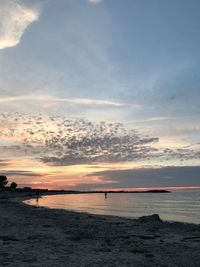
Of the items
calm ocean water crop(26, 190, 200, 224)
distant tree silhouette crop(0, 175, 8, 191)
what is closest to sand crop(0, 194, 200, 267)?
calm ocean water crop(26, 190, 200, 224)

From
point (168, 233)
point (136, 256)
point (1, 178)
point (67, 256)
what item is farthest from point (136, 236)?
point (1, 178)

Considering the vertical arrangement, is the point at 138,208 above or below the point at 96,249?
above

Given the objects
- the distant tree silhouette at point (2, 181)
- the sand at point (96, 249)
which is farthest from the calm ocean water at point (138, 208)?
the distant tree silhouette at point (2, 181)

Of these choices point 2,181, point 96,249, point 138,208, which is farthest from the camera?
point 2,181

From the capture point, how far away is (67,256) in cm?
1681

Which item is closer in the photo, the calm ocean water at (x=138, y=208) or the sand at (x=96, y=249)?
the sand at (x=96, y=249)

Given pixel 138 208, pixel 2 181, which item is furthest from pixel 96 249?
pixel 2 181

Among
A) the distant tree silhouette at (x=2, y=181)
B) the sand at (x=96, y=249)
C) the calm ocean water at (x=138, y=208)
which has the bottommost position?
the sand at (x=96, y=249)

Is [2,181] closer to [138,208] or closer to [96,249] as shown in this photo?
[138,208]

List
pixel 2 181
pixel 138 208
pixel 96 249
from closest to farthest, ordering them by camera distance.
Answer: pixel 96 249 < pixel 138 208 < pixel 2 181

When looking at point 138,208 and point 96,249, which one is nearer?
point 96,249

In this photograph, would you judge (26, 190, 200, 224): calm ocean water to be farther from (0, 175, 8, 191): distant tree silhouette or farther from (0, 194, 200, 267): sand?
(0, 175, 8, 191): distant tree silhouette

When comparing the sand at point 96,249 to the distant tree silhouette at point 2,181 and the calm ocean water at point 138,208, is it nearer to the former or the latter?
the calm ocean water at point 138,208

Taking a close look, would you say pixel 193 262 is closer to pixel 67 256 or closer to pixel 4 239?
pixel 67 256
